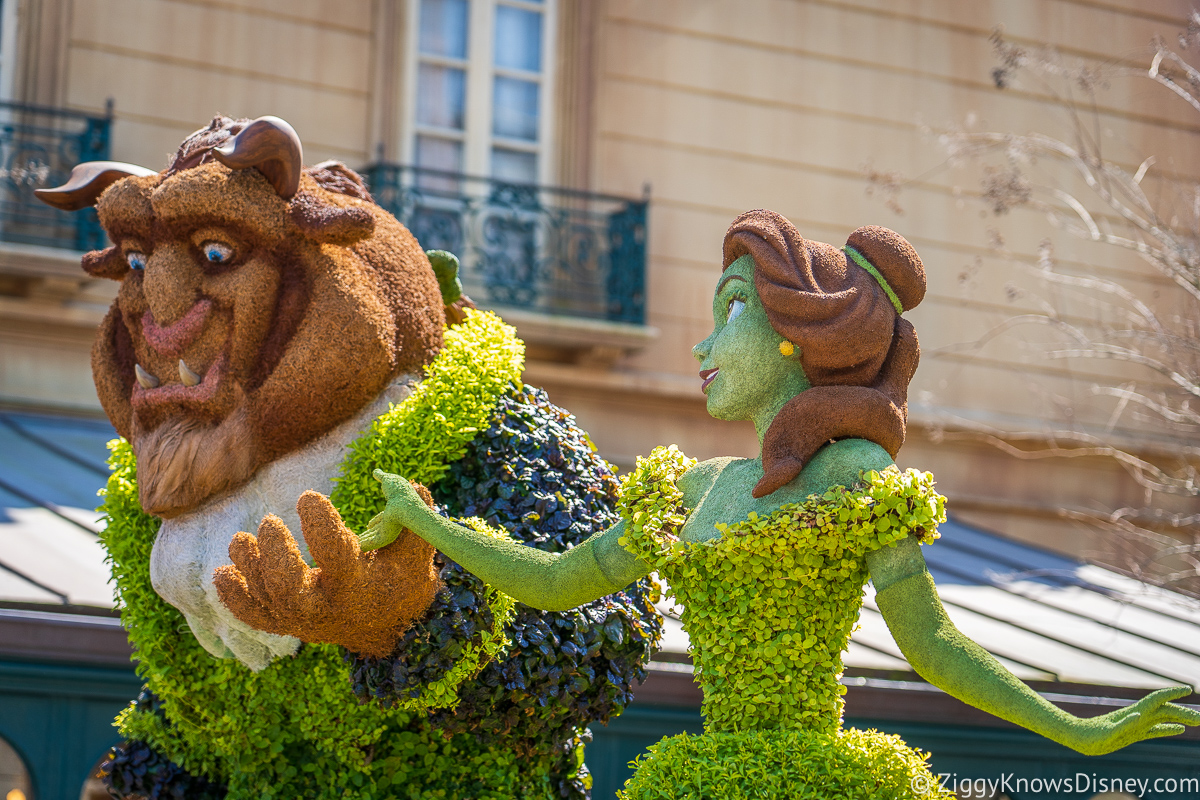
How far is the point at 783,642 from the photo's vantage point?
3.18m

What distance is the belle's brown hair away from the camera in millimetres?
3252

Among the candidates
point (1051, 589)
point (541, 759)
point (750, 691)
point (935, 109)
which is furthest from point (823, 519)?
point (935, 109)

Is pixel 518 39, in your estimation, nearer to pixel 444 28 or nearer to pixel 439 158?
pixel 444 28

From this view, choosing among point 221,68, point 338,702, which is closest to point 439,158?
point 221,68

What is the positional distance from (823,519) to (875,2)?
8.10 metres

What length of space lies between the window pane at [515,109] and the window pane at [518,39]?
0.13 m

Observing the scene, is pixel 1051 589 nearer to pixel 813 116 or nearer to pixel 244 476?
pixel 813 116

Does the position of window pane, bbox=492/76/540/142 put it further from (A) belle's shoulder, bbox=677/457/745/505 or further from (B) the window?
(A) belle's shoulder, bbox=677/457/745/505

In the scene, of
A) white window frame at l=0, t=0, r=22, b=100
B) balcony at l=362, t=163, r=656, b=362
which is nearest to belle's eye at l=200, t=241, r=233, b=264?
balcony at l=362, t=163, r=656, b=362

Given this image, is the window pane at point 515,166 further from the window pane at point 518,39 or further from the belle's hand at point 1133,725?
the belle's hand at point 1133,725

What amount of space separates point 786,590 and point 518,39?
7183mm

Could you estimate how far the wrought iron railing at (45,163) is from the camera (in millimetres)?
7953

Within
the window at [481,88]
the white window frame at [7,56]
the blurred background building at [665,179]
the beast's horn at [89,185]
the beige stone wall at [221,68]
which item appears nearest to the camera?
the beast's horn at [89,185]

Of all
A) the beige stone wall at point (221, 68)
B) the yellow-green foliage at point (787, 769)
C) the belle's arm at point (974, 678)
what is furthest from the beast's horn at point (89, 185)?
the beige stone wall at point (221, 68)
